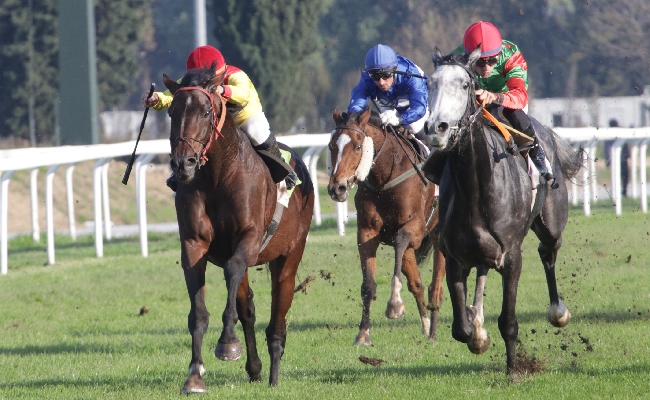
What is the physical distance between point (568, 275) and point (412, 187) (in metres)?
2.64

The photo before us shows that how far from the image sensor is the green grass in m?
5.67

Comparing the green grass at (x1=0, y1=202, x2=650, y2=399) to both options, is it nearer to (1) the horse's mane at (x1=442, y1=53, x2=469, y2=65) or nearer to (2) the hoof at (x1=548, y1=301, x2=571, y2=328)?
(2) the hoof at (x1=548, y1=301, x2=571, y2=328)

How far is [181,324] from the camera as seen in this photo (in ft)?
26.6

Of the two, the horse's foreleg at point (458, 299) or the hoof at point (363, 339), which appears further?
the hoof at point (363, 339)

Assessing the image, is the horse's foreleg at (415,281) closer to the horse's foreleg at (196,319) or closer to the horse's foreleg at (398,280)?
the horse's foreleg at (398,280)

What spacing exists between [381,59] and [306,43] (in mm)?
26562

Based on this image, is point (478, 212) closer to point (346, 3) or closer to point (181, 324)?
point (181, 324)

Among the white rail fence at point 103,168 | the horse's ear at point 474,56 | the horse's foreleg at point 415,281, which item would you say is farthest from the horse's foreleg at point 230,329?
the white rail fence at point 103,168

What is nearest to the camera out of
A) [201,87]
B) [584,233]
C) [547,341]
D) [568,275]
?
[201,87]

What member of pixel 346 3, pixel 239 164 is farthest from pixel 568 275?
pixel 346 3

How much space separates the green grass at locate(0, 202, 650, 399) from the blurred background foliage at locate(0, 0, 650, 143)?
14.7 metres

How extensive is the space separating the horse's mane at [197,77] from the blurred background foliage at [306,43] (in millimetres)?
19279

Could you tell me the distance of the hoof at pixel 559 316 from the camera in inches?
271

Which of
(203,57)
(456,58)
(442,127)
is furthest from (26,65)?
(442,127)
